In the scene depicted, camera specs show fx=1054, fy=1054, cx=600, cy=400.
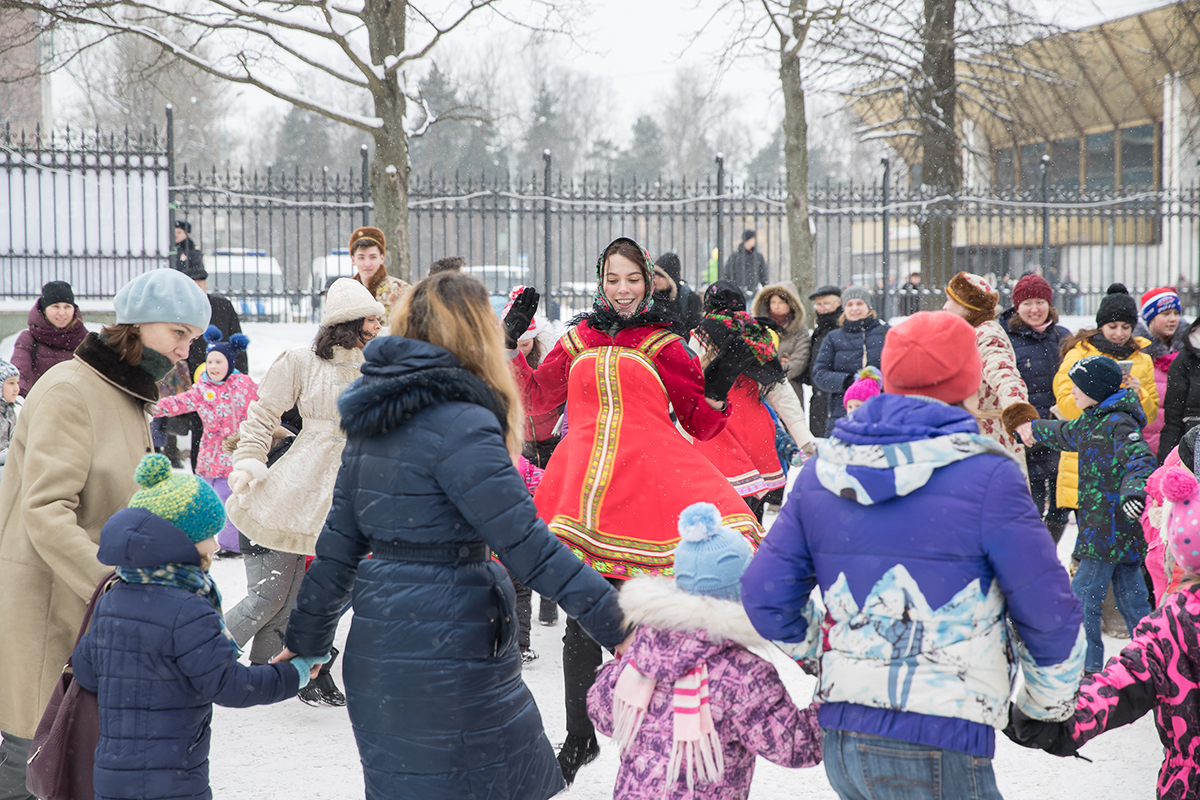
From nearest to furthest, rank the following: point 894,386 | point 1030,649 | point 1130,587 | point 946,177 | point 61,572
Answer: point 1030,649
point 894,386
point 61,572
point 1130,587
point 946,177

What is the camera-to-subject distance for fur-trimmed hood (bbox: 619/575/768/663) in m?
2.32

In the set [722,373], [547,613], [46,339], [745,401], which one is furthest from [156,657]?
[46,339]

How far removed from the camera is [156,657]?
7.68 ft

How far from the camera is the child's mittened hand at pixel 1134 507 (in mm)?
4206

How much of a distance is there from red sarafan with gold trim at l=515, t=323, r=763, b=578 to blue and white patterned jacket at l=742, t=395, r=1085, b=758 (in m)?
1.32

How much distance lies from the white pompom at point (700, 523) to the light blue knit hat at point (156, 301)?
1419mm

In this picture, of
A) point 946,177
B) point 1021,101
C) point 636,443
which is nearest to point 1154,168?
point 1021,101

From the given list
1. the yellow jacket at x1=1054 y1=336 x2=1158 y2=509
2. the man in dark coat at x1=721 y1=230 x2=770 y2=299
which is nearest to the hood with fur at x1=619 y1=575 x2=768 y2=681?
the yellow jacket at x1=1054 y1=336 x2=1158 y2=509

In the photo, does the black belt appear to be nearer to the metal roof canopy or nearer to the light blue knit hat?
the light blue knit hat

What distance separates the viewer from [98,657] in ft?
7.77

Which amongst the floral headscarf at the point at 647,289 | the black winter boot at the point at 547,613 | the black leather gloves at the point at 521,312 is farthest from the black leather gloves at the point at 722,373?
the black winter boot at the point at 547,613

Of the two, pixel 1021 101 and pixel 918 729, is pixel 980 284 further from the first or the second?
pixel 1021 101

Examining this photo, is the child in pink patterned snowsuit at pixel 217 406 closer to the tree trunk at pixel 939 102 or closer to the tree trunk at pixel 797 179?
the tree trunk at pixel 797 179

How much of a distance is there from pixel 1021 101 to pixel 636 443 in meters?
18.2
